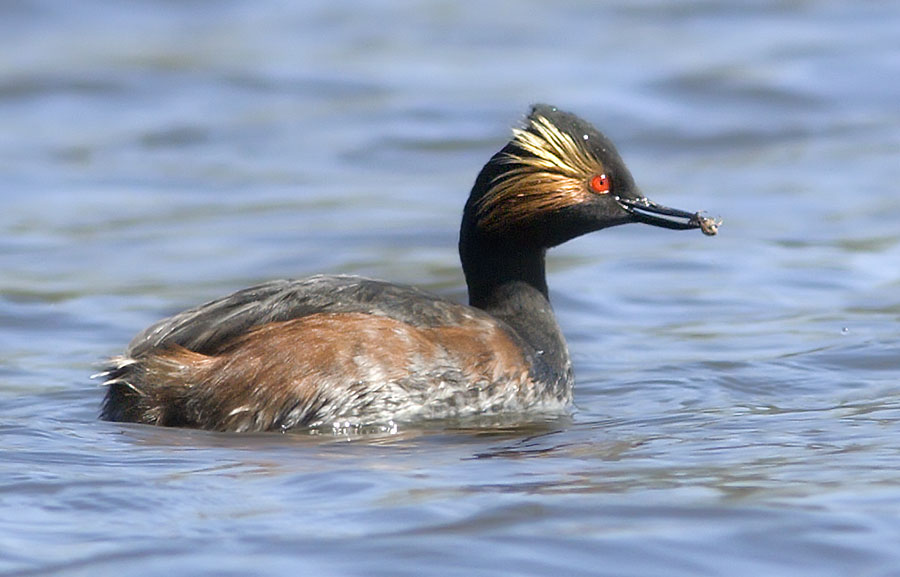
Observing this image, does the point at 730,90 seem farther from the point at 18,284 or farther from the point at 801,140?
the point at 18,284

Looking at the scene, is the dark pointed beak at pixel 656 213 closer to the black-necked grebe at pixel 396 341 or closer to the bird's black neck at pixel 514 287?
the black-necked grebe at pixel 396 341

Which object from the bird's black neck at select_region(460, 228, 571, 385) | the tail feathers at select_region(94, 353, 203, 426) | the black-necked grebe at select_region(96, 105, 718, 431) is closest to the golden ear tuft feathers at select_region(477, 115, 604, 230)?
the black-necked grebe at select_region(96, 105, 718, 431)

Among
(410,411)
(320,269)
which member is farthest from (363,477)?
(320,269)

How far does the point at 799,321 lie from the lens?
372 inches

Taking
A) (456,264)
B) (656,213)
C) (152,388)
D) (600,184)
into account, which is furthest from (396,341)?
(456,264)

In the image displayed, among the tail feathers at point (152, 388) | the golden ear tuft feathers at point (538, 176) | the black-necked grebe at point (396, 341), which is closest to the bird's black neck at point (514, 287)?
the black-necked grebe at point (396, 341)

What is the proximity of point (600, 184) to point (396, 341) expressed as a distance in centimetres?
133

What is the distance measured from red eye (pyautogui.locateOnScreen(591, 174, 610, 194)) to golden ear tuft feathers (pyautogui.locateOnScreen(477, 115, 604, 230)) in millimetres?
29

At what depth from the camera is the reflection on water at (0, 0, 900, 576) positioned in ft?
18.1

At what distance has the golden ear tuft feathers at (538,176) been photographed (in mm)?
7715

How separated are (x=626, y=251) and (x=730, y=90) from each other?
4.91 meters

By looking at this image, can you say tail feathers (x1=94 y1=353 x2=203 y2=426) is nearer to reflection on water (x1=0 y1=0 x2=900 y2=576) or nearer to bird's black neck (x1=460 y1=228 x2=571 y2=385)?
reflection on water (x1=0 y1=0 x2=900 y2=576)

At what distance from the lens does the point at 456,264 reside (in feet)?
36.4

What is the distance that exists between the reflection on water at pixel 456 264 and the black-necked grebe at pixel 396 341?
0.17 meters
